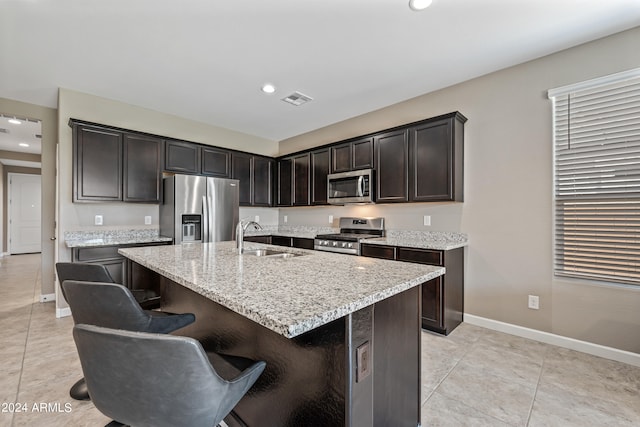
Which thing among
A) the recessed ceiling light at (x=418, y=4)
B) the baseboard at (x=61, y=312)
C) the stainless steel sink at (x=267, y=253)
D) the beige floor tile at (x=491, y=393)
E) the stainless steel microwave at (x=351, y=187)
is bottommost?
the beige floor tile at (x=491, y=393)

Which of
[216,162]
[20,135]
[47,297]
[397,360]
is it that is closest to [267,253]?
[397,360]

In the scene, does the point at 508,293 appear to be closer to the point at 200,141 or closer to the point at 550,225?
the point at 550,225

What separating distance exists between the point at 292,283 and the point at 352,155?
10.1 ft

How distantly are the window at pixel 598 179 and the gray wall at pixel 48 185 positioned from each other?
5.99 m

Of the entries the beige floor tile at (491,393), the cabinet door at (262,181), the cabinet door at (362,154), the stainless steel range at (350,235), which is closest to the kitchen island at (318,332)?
the beige floor tile at (491,393)

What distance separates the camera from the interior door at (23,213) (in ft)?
25.4

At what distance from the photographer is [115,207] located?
378cm

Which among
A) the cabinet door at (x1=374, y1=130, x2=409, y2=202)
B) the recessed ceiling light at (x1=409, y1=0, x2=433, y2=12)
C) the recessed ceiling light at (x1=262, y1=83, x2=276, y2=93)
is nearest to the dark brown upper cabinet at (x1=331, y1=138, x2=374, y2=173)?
the cabinet door at (x1=374, y1=130, x2=409, y2=202)

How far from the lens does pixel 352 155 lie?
13.1 ft

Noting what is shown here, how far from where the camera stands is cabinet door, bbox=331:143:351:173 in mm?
4055

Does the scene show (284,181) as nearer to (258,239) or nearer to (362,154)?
(258,239)

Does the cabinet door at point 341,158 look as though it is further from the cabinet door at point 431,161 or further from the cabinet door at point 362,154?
the cabinet door at point 431,161

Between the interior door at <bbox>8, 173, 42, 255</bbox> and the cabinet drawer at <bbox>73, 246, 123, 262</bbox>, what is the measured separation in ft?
24.2

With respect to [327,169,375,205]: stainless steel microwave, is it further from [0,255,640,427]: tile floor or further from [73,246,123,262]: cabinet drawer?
[73,246,123,262]: cabinet drawer
